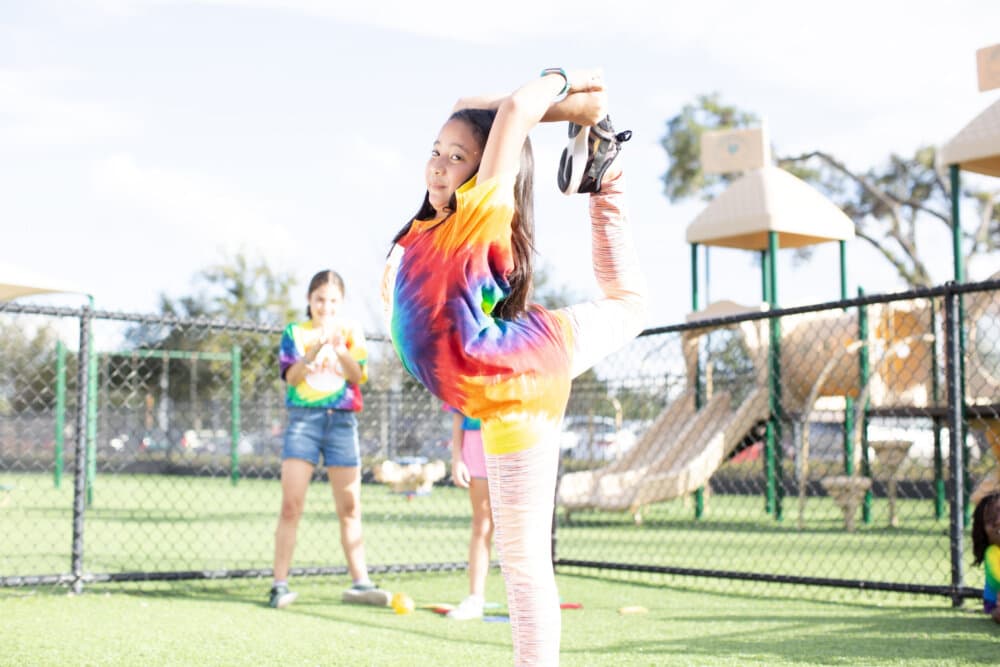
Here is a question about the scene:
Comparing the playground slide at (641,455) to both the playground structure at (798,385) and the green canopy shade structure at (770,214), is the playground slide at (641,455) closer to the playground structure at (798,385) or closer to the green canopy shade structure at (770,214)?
the playground structure at (798,385)

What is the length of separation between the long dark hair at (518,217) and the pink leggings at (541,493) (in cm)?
13

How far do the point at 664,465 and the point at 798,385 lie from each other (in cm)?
225

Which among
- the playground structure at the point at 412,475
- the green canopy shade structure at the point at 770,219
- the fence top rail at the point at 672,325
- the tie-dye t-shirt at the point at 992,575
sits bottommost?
the playground structure at the point at 412,475

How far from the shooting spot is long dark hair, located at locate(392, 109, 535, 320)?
2250 millimetres

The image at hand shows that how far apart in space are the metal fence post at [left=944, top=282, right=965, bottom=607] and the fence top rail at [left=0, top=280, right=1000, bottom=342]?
104 mm

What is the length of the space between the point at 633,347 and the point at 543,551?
23.6ft

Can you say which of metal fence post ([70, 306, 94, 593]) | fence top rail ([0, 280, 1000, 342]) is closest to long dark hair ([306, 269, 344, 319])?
fence top rail ([0, 280, 1000, 342])

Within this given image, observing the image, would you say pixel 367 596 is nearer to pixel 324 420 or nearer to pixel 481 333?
pixel 324 420

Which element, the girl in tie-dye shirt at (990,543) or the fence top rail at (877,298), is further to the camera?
the fence top rail at (877,298)

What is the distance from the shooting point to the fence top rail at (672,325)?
15.7 ft

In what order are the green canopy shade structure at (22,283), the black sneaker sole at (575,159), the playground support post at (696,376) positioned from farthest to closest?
1. the playground support post at (696,376)
2. the green canopy shade structure at (22,283)
3. the black sneaker sole at (575,159)

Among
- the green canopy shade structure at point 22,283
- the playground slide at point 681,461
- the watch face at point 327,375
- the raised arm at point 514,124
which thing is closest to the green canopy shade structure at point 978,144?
the playground slide at point 681,461

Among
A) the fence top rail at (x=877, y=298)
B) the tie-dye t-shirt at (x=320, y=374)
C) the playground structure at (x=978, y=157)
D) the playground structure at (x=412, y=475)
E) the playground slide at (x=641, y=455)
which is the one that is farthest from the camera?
the playground structure at (x=412, y=475)

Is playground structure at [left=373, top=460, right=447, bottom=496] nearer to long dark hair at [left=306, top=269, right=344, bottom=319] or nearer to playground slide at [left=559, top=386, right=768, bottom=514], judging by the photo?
playground slide at [left=559, top=386, right=768, bottom=514]
